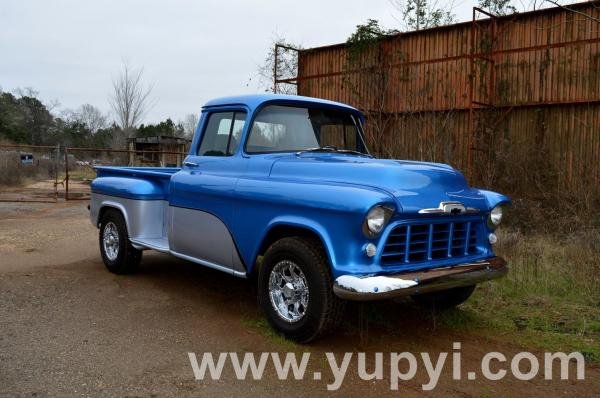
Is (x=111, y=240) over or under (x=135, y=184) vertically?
under

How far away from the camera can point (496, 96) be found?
40.8 feet

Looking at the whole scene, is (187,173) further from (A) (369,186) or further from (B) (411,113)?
(B) (411,113)

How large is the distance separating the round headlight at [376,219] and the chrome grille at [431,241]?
14cm

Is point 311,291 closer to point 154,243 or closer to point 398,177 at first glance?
point 398,177

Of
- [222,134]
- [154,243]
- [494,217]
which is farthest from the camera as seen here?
[154,243]

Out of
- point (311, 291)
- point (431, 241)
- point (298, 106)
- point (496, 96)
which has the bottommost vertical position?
point (311, 291)

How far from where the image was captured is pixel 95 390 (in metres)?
3.52

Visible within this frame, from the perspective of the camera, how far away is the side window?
537cm

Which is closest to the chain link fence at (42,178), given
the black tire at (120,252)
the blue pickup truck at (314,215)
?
the black tire at (120,252)

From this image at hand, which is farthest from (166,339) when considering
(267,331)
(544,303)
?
(544,303)

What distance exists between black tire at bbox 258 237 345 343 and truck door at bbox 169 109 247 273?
0.73m

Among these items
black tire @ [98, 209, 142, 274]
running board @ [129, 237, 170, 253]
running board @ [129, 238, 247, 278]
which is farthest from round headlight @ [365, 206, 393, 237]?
black tire @ [98, 209, 142, 274]

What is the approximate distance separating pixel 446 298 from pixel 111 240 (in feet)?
14.1

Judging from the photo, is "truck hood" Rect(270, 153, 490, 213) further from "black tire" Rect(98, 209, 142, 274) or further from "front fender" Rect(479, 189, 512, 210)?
"black tire" Rect(98, 209, 142, 274)
